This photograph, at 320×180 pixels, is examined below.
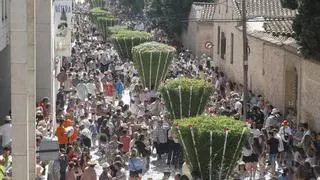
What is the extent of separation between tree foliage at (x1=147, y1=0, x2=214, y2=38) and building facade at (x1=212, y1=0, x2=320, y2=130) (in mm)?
10105

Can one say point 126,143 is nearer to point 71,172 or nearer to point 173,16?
point 71,172

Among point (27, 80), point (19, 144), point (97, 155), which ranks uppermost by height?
point (27, 80)

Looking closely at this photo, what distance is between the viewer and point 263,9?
40656 mm

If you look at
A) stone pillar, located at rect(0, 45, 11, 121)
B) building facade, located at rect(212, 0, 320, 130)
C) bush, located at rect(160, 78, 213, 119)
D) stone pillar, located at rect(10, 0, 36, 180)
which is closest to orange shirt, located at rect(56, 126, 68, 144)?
bush, located at rect(160, 78, 213, 119)

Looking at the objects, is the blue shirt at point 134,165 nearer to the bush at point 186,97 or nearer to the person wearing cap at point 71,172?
the person wearing cap at point 71,172

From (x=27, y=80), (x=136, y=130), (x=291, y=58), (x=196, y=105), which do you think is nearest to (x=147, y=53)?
(x=291, y=58)

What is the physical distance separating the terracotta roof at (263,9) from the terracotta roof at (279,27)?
5889mm

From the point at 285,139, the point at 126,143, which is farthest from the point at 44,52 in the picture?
the point at 285,139

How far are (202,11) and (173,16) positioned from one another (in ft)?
16.0

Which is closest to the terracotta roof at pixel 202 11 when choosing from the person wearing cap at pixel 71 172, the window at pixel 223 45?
the window at pixel 223 45

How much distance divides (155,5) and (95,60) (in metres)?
17.2

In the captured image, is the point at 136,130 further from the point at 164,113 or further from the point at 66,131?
the point at 164,113

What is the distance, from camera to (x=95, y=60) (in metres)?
44.8

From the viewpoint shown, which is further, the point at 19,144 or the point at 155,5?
the point at 155,5
